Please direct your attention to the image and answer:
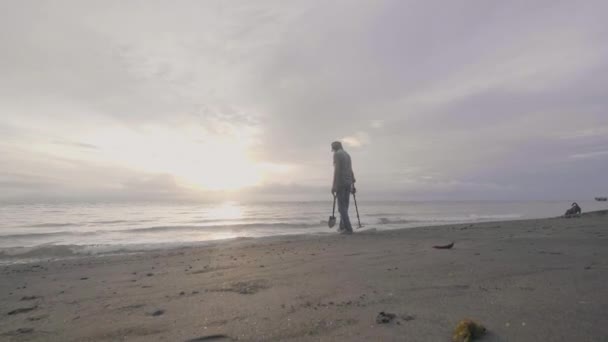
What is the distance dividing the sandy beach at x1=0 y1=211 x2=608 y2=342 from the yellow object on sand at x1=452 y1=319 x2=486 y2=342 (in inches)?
2.0

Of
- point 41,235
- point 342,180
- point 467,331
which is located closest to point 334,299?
point 467,331

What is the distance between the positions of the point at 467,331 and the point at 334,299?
3.99 ft

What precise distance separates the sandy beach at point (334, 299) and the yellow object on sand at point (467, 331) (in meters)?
0.05

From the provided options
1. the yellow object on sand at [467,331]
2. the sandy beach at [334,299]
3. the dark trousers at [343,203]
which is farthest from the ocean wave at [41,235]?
the yellow object on sand at [467,331]

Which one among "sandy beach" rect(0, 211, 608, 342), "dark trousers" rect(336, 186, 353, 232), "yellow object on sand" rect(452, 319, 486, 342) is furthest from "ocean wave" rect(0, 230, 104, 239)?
"yellow object on sand" rect(452, 319, 486, 342)

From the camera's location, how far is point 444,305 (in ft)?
8.89

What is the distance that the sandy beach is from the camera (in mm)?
2314

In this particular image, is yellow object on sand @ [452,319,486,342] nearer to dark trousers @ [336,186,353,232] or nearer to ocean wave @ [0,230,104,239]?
dark trousers @ [336,186,353,232]

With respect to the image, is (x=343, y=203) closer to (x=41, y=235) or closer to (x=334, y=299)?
(x=334, y=299)

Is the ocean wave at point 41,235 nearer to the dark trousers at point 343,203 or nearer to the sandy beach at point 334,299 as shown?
the sandy beach at point 334,299

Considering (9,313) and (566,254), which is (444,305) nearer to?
(566,254)

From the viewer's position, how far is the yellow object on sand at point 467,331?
2.03 m

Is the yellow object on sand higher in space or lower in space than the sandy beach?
higher

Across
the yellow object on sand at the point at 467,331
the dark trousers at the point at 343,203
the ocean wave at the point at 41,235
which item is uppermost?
the dark trousers at the point at 343,203
